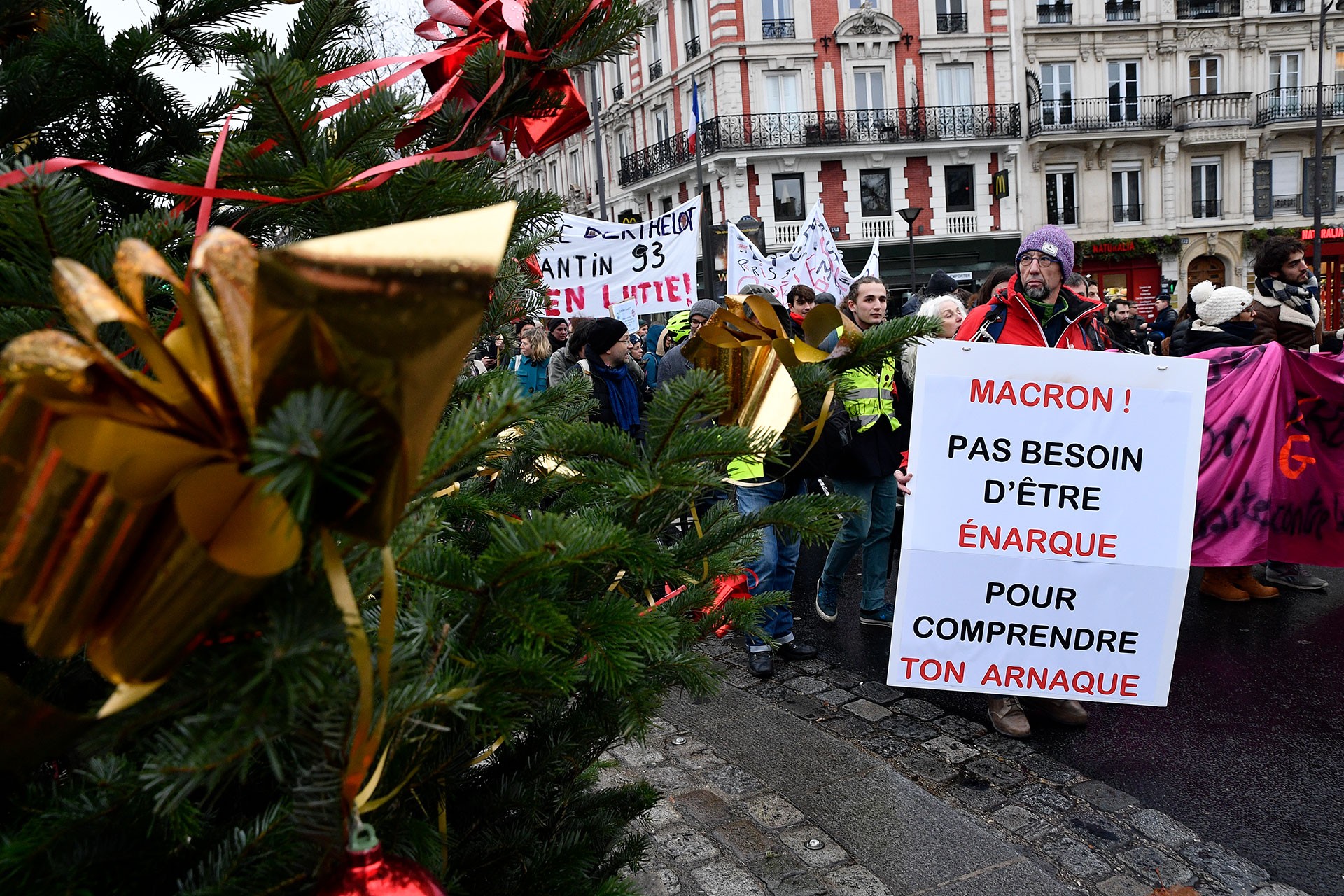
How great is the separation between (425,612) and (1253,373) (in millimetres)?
5754

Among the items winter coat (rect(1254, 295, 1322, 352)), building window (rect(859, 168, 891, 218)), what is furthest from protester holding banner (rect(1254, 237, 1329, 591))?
building window (rect(859, 168, 891, 218))

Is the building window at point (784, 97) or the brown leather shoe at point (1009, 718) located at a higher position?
the building window at point (784, 97)

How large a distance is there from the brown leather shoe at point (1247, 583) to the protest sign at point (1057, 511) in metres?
2.44

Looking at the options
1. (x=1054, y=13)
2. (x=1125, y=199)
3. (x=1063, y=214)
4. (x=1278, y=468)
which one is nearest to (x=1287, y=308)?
(x=1278, y=468)

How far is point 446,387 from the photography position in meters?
0.62

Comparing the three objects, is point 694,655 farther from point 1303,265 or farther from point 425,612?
point 1303,265

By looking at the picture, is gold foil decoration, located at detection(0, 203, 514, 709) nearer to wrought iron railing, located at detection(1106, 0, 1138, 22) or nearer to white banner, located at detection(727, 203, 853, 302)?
white banner, located at detection(727, 203, 853, 302)

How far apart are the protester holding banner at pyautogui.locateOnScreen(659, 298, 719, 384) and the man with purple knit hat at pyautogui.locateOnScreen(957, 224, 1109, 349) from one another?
130 cm

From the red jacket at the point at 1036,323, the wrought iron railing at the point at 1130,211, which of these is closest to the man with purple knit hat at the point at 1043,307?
the red jacket at the point at 1036,323

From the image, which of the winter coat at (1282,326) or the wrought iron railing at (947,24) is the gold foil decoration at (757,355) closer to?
the winter coat at (1282,326)

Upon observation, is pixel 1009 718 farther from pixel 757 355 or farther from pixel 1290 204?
pixel 1290 204

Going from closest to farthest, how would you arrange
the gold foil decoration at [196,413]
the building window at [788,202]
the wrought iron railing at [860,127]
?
the gold foil decoration at [196,413]
the wrought iron railing at [860,127]
the building window at [788,202]

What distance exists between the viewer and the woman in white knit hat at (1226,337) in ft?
18.5

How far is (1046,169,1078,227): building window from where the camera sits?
111ft
